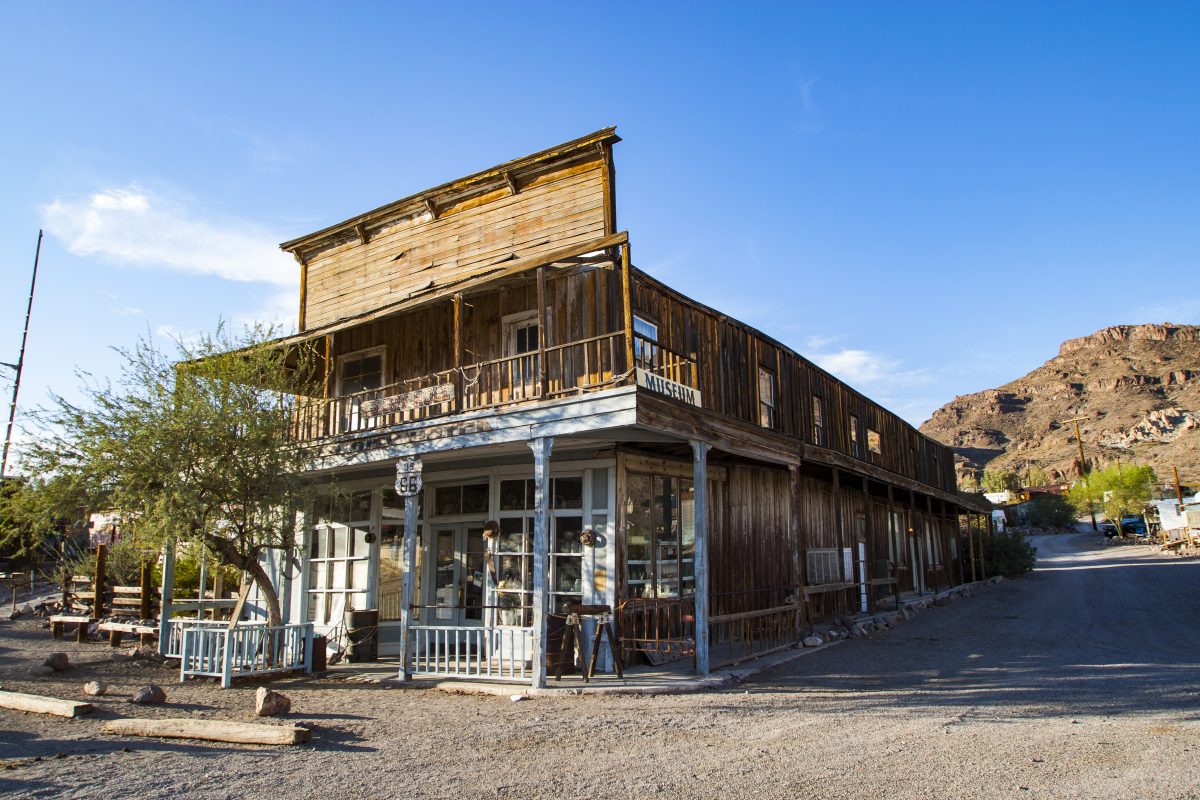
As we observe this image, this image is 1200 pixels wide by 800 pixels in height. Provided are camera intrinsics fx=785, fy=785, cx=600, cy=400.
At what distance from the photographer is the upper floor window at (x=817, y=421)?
61.0ft

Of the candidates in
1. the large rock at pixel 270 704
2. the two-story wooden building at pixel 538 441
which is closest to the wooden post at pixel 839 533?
the two-story wooden building at pixel 538 441

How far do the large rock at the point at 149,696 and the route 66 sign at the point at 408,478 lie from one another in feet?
12.2

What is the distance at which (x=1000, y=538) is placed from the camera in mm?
34438

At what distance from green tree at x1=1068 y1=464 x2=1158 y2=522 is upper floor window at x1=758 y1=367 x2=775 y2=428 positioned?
62.0 metres

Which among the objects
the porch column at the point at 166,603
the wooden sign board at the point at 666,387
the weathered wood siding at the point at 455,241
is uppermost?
the weathered wood siding at the point at 455,241

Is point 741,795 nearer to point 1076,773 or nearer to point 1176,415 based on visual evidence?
point 1076,773

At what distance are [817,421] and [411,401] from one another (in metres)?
10.5

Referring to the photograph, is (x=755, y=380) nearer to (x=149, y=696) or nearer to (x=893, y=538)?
(x=893, y=538)

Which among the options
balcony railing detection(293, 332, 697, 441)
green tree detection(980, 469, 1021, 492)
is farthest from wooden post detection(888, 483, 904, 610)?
green tree detection(980, 469, 1021, 492)

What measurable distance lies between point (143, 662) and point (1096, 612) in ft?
66.2

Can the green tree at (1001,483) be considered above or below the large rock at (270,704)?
above

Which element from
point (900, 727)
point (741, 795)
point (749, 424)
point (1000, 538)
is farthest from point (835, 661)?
point (1000, 538)

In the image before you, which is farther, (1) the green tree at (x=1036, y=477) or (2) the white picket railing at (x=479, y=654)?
(1) the green tree at (x=1036, y=477)

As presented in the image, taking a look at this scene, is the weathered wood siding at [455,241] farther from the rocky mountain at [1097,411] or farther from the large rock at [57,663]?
the rocky mountain at [1097,411]
